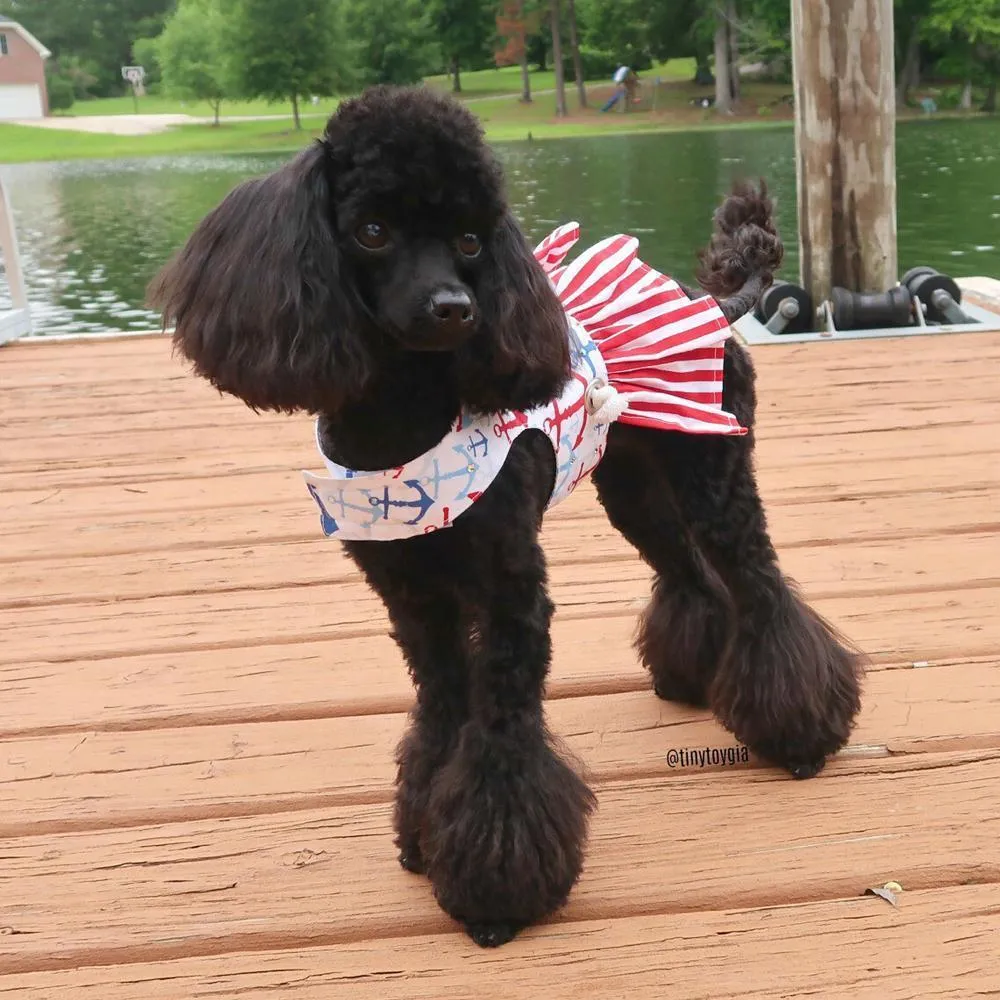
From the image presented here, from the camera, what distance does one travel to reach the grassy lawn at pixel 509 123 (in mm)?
15852

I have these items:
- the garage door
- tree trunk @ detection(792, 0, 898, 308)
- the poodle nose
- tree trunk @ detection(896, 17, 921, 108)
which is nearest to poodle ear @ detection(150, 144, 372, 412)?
the poodle nose

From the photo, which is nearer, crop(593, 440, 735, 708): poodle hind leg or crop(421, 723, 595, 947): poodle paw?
crop(421, 723, 595, 947): poodle paw

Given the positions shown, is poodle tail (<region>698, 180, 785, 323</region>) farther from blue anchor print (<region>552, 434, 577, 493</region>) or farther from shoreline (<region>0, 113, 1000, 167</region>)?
shoreline (<region>0, 113, 1000, 167</region>)

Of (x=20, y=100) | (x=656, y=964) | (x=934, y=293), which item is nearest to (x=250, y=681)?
(x=656, y=964)

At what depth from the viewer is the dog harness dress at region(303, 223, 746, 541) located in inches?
52.6

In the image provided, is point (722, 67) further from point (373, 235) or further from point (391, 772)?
point (373, 235)

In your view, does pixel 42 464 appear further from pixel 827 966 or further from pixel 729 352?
pixel 827 966

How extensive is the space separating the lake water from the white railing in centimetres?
64

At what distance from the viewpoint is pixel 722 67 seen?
2669cm

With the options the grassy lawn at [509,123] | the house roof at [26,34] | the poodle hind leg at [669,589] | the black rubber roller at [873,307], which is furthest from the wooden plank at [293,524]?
Answer: the house roof at [26,34]

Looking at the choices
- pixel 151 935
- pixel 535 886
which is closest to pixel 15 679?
pixel 151 935

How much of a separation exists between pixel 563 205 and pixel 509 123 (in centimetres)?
866

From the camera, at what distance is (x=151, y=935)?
1420mm

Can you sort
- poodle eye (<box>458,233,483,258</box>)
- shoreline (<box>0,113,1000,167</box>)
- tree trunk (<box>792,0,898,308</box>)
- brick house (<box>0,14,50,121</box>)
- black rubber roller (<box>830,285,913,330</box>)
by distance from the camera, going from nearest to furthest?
poodle eye (<box>458,233,483,258</box>)
tree trunk (<box>792,0,898,308</box>)
black rubber roller (<box>830,285,913,330</box>)
shoreline (<box>0,113,1000,167</box>)
brick house (<box>0,14,50,121</box>)
